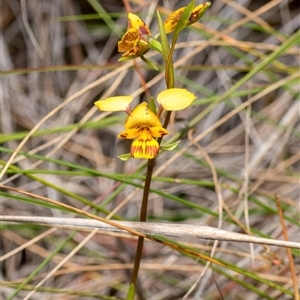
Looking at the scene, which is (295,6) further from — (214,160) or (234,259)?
(234,259)

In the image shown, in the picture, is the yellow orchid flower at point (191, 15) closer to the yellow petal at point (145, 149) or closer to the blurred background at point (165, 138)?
the yellow petal at point (145, 149)

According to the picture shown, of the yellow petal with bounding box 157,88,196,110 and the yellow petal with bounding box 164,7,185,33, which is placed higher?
the yellow petal with bounding box 164,7,185,33

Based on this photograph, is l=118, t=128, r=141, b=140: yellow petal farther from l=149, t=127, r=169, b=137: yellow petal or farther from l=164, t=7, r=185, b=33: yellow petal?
l=164, t=7, r=185, b=33: yellow petal

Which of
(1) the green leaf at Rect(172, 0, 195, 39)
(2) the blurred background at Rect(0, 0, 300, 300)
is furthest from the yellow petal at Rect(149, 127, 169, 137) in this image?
(2) the blurred background at Rect(0, 0, 300, 300)

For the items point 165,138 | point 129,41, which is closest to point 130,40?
point 129,41

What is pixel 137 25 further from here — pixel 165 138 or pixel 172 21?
pixel 165 138
